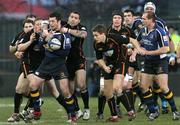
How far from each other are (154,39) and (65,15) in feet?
40.9

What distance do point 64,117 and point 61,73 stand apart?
1754 millimetres

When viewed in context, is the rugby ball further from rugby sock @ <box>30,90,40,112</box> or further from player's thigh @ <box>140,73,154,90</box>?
player's thigh @ <box>140,73,154,90</box>

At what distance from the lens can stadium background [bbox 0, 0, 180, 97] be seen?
24.5 m

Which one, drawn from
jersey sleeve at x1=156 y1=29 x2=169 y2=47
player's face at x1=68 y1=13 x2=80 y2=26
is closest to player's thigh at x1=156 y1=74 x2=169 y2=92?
jersey sleeve at x1=156 y1=29 x2=169 y2=47

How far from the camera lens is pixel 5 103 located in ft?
67.3

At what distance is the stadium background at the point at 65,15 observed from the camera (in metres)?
24.5

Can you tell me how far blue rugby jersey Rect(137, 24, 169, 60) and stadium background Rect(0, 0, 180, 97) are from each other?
369 inches

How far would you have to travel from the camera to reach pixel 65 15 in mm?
27156

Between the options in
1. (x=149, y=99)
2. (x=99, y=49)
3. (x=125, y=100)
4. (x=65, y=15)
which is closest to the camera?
(x=99, y=49)

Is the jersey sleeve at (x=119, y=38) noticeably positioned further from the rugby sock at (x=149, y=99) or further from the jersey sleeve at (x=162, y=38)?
the rugby sock at (x=149, y=99)

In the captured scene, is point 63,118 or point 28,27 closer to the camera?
point 28,27

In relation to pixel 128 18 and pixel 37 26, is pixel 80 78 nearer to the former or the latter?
pixel 37 26

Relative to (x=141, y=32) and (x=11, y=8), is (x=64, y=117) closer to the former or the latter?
(x=141, y=32)

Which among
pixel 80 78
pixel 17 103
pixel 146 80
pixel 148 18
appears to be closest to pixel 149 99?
pixel 146 80
